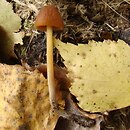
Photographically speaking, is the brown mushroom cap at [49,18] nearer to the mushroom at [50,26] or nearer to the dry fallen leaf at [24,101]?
the mushroom at [50,26]

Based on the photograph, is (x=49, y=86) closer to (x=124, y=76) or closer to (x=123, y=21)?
(x=124, y=76)

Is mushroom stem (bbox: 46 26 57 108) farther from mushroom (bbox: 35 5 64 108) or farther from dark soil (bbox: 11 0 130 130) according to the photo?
dark soil (bbox: 11 0 130 130)

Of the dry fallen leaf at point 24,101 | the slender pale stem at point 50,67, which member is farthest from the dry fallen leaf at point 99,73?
the dry fallen leaf at point 24,101

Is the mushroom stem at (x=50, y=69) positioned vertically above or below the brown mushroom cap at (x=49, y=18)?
below

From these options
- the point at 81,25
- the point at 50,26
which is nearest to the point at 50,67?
the point at 50,26

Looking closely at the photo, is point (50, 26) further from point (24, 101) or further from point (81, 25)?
point (24, 101)

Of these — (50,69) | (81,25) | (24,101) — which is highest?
(81,25)
